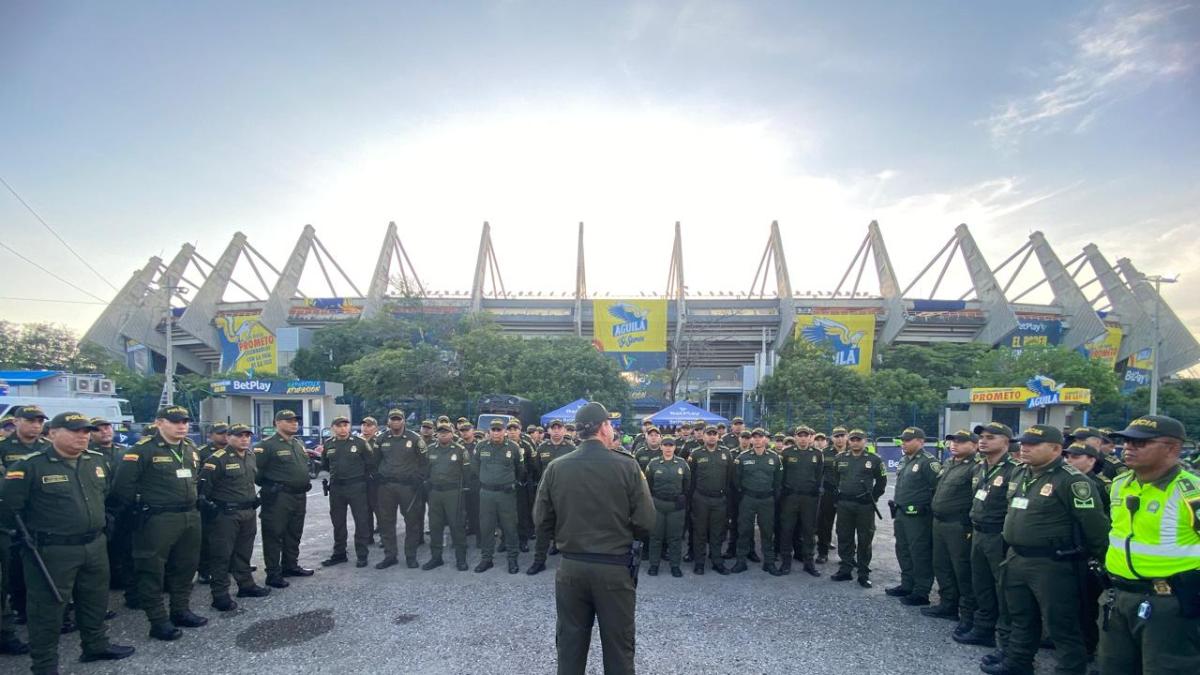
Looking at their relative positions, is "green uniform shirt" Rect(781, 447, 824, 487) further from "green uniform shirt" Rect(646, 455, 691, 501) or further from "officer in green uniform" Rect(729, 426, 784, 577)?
"green uniform shirt" Rect(646, 455, 691, 501)

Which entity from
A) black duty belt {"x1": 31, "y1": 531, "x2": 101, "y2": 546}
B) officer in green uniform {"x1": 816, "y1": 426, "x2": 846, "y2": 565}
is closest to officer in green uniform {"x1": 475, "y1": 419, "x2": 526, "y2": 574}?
black duty belt {"x1": 31, "y1": 531, "x2": 101, "y2": 546}

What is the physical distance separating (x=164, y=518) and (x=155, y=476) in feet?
1.28

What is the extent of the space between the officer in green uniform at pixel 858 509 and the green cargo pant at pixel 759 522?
2.61ft

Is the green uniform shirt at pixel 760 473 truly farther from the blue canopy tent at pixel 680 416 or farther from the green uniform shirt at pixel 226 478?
the blue canopy tent at pixel 680 416

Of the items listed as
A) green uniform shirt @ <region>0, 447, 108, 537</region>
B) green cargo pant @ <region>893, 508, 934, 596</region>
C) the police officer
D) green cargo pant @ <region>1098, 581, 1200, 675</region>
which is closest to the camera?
green cargo pant @ <region>1098, 581, 1200, 675</region>

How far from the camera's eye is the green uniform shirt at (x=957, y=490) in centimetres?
542

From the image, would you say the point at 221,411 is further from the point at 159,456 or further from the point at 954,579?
the point at 954,579

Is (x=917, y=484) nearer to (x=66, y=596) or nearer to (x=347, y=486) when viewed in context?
(x=347, y=486)

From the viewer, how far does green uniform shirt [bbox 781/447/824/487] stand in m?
7.42

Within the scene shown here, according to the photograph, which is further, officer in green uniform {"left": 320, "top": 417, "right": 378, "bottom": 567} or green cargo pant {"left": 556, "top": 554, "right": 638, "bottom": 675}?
officer in green uniform {"left": 320, "top": 417, "right": 378, "bottom": 567}

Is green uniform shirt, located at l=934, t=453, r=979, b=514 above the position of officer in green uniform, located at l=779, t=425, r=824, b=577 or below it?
above

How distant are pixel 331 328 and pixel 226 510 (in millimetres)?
32128

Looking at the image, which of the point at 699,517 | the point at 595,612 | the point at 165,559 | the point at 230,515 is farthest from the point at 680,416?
the point at 595,612

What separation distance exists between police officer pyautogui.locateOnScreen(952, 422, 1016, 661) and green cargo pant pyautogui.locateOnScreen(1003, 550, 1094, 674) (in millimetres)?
334
